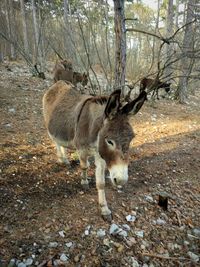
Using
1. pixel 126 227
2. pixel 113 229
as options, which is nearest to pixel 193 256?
pixel 126 227

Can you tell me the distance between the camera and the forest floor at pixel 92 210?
2713mm

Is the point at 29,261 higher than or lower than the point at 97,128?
lower

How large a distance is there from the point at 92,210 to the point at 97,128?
3.65 feet

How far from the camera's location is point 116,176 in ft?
8.29

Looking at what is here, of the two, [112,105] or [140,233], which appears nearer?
[112,105]

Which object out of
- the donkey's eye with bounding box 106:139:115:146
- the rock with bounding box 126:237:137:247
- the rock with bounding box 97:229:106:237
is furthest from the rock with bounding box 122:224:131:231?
the donkey's eye with bounding box 106:139:115:146

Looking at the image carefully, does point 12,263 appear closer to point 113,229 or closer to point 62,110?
point 113,229

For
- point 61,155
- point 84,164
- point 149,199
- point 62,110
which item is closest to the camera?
point 84,164

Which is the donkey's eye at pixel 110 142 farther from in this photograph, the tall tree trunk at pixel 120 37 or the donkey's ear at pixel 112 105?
the tall tree trunk at pixel 120 37

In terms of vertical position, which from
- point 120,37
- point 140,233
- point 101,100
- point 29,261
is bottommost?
point 140,233

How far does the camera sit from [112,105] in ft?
8.85

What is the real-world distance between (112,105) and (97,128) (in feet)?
1.42

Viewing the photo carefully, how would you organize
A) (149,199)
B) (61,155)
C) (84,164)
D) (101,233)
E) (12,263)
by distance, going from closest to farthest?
(12,263) → (101,233) → (84,164) → (149,199) → (61,155)

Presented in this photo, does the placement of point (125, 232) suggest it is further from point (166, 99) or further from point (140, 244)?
point (166, 99)
